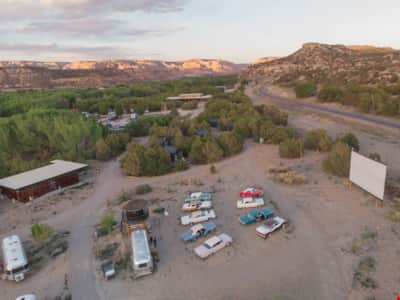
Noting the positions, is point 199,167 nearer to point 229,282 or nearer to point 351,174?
point 351,174

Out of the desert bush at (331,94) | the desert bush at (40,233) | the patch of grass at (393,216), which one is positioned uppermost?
the desert bush at (331,94)

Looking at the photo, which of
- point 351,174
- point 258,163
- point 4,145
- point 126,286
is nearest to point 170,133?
point 258,163

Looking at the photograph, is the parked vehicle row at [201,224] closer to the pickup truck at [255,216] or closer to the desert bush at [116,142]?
the pickup truck at [255,216]

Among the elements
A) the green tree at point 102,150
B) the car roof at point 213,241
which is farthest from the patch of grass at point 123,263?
the green tree at point 102,150

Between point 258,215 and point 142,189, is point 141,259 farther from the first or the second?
point 142,189

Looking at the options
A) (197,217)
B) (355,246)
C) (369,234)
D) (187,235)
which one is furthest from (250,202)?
(369,234)

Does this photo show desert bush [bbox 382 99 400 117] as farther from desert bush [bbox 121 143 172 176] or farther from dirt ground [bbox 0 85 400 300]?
desert bush [bbox 121 143 172 176]
